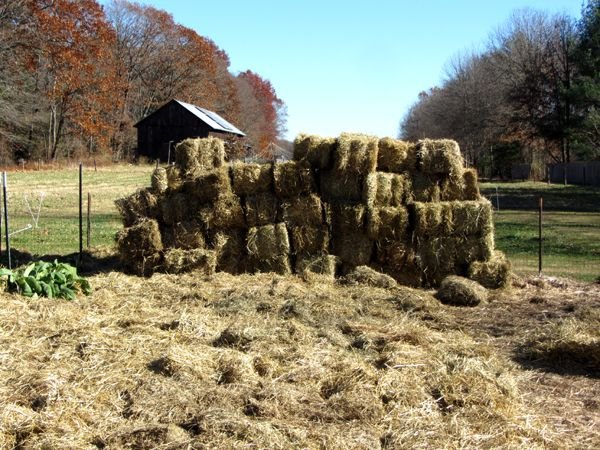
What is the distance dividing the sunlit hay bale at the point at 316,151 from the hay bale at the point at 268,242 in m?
1.38

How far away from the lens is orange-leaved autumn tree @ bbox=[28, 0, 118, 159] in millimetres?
48125

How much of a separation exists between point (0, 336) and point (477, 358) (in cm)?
520

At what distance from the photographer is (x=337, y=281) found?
38.8 feet

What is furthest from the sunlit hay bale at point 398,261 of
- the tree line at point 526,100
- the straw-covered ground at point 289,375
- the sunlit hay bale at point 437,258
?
the tree line at point 526,100

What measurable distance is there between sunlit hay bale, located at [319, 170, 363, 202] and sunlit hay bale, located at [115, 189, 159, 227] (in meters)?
3.26

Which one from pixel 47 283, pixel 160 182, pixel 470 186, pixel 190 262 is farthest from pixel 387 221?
pixel 47 283

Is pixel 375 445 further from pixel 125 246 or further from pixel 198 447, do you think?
pixel 125 246

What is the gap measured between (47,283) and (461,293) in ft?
20.9

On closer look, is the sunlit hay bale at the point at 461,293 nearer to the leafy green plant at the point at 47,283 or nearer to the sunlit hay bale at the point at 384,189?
the sunlit hay bale at the point at 384,189

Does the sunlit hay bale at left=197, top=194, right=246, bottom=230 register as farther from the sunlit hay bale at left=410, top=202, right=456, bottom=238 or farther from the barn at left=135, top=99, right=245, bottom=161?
the barn at left=135, top=99, right=245, bottom=161

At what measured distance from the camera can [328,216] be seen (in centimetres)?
1236

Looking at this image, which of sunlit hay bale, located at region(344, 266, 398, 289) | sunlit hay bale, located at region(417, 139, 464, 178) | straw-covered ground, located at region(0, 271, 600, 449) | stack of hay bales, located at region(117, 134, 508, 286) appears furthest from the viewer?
sunlit hay bale, located at region(417, 139, 464, 178)

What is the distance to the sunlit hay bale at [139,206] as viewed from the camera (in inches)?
493

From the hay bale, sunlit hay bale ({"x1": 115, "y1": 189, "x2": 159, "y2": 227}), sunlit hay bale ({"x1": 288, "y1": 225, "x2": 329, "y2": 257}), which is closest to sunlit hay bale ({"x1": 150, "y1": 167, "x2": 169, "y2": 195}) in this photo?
sunlit hay bale ({"x1": 115, "y1": 189, "x2": 159, "y2": 227})
